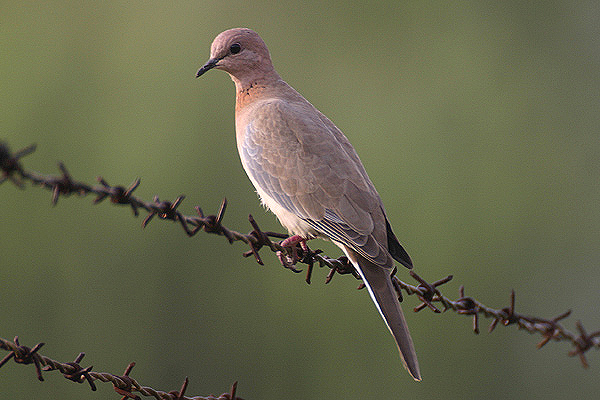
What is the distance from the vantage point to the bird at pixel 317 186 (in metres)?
3.62

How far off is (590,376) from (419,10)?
786 centimetres

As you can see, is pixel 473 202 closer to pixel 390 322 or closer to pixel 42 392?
pixel 42 392

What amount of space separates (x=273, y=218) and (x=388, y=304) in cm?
662

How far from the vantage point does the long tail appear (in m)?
3.31

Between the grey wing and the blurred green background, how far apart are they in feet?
16.7

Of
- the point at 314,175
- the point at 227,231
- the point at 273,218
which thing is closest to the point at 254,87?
the point at 314,175

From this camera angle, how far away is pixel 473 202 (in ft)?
38.9

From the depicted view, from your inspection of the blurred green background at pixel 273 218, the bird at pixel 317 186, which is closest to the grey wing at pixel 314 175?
the bird at pixel 317 186

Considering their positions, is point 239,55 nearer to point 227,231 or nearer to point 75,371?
point 227,231

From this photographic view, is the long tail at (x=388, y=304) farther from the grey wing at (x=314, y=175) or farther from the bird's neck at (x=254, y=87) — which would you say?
the bird's neck at (x=254, y=87)

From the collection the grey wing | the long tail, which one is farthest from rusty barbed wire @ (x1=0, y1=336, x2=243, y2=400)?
the grey wing

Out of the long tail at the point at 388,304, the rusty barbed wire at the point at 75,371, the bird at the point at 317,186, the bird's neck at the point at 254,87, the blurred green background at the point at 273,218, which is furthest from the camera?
the blurred green background at the point at 273,218

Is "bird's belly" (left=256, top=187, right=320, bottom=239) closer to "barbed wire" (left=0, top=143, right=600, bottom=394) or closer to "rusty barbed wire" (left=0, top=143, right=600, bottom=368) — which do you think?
"barbed wire" (left=0, top=143, right=600, bottom=394)

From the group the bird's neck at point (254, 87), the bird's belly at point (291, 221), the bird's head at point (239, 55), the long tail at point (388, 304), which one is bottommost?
the long tail at point (388, 304)
